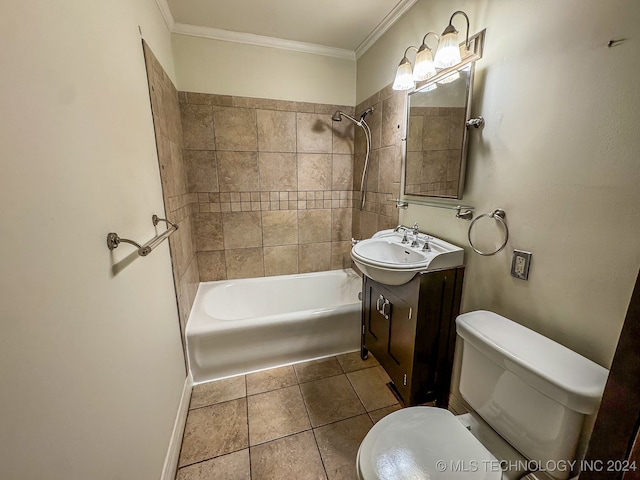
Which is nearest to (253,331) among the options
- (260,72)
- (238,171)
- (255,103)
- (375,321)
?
(375,321)

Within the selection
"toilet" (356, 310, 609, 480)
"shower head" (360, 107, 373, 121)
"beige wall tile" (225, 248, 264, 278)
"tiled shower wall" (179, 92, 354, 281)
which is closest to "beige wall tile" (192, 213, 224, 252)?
"tiled shower wall" (179, 92, 354, 281)

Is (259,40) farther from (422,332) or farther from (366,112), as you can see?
(422,332)

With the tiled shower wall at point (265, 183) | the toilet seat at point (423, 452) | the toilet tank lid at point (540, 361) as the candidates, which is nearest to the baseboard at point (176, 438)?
the toilet seat at point (423, 452)

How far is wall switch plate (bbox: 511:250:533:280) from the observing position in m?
1.08

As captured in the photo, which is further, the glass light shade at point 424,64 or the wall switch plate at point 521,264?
the glass light shade at point 424,64

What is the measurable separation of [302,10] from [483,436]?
8.16 feet

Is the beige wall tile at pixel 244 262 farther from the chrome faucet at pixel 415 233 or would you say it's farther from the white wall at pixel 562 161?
the white wall at pixel 562 161

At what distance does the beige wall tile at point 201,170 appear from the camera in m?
2.16

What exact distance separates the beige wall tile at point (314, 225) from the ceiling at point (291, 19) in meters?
1.41

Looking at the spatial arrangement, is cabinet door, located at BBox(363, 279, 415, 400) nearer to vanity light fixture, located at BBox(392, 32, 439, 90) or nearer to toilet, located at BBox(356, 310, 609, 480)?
toilet, located at BBox(356, 310, 609, 480)

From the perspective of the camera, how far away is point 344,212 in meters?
2.65

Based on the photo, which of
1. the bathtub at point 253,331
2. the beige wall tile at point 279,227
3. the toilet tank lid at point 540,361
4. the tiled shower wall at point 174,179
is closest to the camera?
the toilet tank lid at point 540,361

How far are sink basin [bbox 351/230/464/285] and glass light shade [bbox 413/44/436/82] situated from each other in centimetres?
88

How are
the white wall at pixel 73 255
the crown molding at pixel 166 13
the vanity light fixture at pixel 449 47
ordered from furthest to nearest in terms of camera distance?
the crown molding at pixel 166 13, the vanity light fixture at pixel 449 47, the white wall at pixel 73 255
